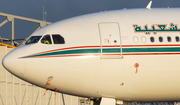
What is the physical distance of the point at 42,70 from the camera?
11.1 m

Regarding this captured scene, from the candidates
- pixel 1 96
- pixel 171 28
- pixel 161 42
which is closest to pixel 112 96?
pixel 161 42

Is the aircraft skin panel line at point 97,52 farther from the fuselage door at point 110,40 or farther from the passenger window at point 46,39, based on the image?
the passenger window at point 46,39

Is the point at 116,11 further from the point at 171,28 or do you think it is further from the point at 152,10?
the point at 171,28

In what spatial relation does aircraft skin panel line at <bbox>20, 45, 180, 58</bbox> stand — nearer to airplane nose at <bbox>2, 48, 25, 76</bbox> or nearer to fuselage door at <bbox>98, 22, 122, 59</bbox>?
fuselage door at <bbox>98, 22, 122, 59</bbox>

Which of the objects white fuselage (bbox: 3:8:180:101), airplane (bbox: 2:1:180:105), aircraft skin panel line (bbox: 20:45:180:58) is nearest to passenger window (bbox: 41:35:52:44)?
airplane (bbox: 2:1:180:105)

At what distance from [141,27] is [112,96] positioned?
11.6ft

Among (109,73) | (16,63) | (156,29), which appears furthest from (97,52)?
(16,63)

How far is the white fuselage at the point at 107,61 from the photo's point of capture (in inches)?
438

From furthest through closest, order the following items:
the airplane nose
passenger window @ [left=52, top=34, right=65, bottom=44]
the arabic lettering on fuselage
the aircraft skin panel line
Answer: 1. the arabic lettering on fuselage
2. passenger window @ [left=52, top=34, right=65, bottom=44]
3. the aircraft skin panel line
4. the airplane nose

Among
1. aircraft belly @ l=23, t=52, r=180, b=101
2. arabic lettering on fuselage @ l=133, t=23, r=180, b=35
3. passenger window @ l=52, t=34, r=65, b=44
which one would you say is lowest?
aircraft belly @ l=23, t=52, r=180, b=101

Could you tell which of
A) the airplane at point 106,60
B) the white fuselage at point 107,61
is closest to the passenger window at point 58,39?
the airplane at point 106,60

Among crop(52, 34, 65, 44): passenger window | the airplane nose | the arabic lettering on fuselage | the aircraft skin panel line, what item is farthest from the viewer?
the arabic lettering on fuselage

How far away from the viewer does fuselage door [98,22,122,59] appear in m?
11.2

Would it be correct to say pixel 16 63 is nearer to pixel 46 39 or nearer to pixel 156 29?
pixel 46 39
